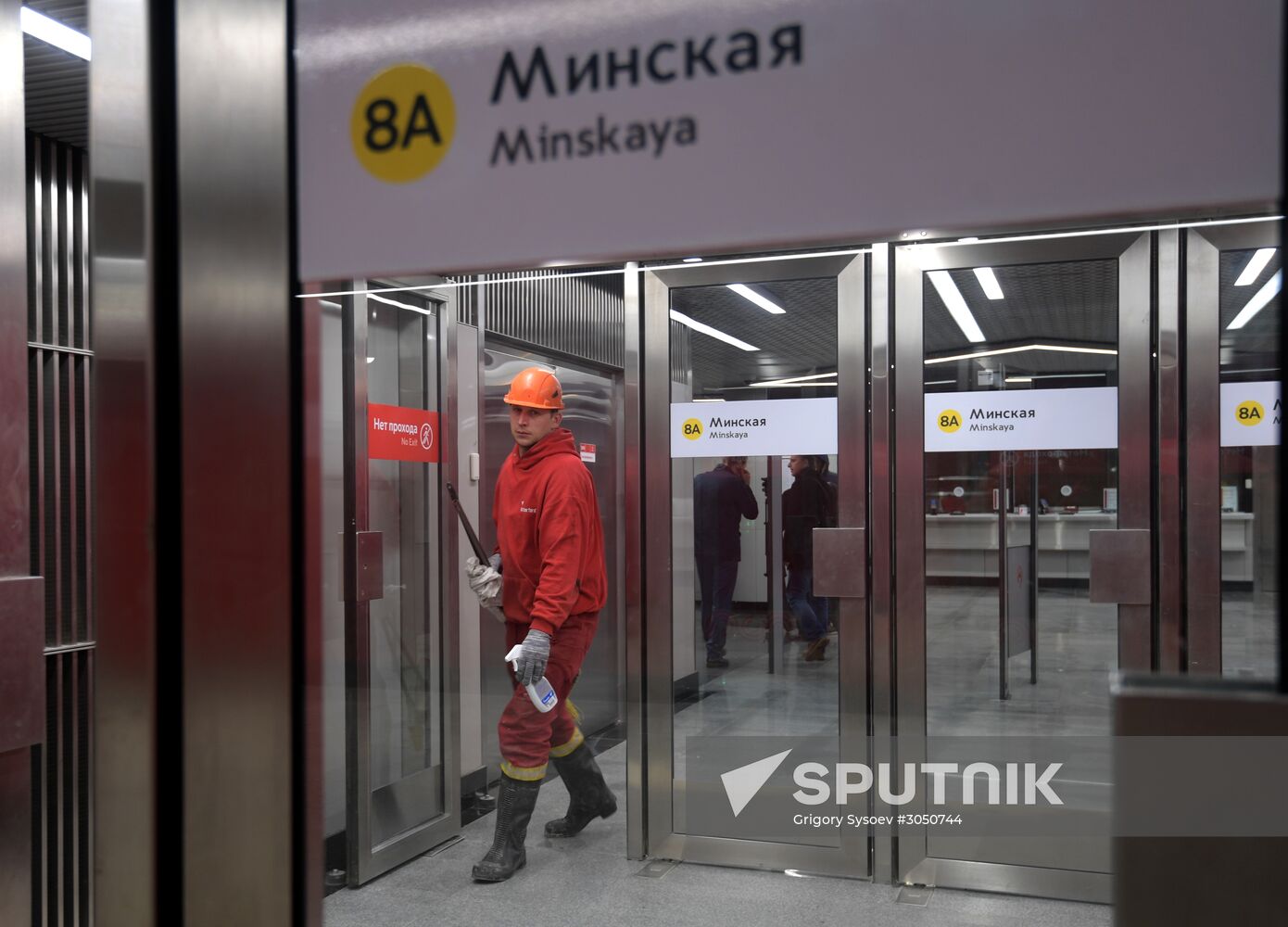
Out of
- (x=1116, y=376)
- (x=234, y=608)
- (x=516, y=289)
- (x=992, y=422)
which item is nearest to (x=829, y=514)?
(x=992, y=422)

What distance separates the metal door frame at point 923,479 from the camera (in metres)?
3.82

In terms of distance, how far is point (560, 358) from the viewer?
5.70 meters

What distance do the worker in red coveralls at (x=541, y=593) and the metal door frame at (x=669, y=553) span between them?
0.25 meters

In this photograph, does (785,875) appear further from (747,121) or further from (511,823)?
(747,121)

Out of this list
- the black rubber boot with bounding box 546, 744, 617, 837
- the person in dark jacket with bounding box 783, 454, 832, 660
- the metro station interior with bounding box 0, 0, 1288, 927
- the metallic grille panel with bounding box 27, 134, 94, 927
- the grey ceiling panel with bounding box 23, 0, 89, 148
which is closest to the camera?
the grey ceiling panel with bounding box 23, 0, 89, 148

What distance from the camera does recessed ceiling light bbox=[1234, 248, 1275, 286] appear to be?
3.74 m

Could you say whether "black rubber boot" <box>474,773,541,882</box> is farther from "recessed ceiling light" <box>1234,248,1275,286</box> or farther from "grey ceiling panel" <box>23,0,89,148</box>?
"recessed ceiling light" <box>1234,248,1275,286</box>

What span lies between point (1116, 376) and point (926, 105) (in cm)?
300

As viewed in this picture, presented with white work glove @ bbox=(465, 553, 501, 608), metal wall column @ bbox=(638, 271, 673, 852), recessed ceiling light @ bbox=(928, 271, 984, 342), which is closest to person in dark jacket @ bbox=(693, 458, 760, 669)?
metal wall column @ bbox=(638, 271, 673, 852)

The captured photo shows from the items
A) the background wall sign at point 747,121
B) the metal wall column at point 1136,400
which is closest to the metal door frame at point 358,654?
the background wall sign at point 747,121

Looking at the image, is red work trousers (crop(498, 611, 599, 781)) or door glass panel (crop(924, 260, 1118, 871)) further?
red work trousers (crop(498, 611, 599, 781))

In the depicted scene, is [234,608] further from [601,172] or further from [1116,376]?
[1116,376]

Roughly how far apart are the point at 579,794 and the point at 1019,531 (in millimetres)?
2041

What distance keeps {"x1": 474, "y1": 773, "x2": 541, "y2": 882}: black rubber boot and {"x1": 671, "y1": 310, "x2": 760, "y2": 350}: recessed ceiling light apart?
5.97 feet
